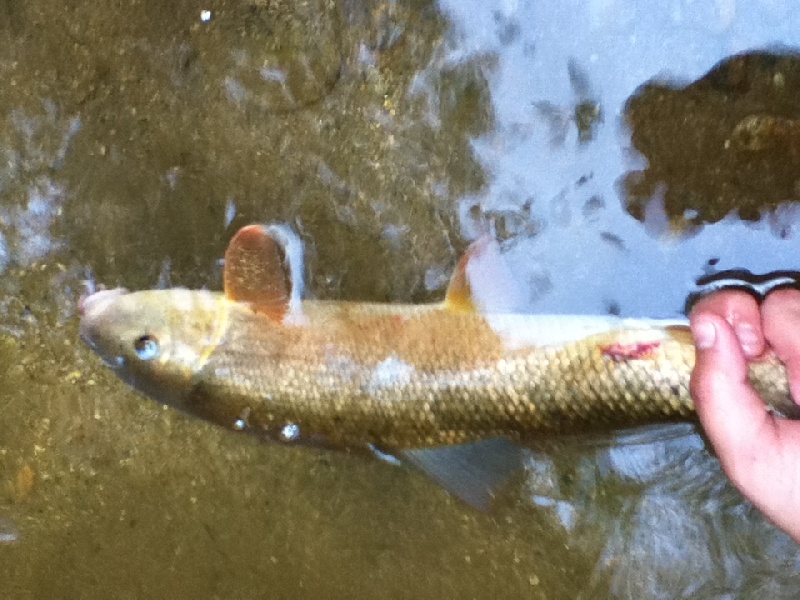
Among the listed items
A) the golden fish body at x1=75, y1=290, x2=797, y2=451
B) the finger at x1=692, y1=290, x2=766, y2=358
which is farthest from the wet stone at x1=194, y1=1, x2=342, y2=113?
the finger at x1=692, y1=290, x2=766, y2=358

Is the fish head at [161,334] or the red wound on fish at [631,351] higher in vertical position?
the fish head at [161,334]

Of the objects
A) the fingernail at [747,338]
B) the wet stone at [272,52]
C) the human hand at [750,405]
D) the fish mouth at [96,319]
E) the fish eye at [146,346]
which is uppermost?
the wet stone at [272,52]

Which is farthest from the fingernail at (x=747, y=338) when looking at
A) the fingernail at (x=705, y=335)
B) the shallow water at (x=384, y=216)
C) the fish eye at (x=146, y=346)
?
the fish eye at (x=146, y=346)

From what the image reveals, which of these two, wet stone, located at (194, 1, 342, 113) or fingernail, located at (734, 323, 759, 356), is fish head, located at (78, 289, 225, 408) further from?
fingernail, located at (734, 323, 759, 356)

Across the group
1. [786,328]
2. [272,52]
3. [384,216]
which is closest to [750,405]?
[786,328]

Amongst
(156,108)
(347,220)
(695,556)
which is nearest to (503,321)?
(347,220)

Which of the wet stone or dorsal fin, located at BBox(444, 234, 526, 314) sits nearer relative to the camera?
dorsal fin, located at BBox(444, 234, 526, 314)

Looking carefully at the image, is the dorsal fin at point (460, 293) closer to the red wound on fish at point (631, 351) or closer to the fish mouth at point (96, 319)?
the red wound on fish at point (631, 351)

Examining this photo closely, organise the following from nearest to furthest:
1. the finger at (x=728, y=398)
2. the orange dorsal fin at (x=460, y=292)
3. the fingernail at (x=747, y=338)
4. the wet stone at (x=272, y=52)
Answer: the finger at (x=728, y=398) < the fingernail at (x=747, y=338) < the orange dorsal fin at (x=460, y=292) < the wet stone at (x=272, y=52)
